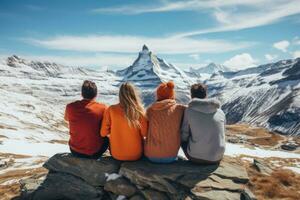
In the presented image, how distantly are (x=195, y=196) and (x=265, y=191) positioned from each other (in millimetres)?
5728

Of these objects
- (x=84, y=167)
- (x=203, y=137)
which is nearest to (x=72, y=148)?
(x=84, y=167)

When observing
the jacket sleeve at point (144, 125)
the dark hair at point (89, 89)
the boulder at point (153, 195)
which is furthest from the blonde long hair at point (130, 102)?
the boulder at point (153, 195)

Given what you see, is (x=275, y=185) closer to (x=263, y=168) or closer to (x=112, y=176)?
(x=263, y=168)

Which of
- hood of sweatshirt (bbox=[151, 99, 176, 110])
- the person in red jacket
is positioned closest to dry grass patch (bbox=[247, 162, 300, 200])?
hood of sweatshirt (bbox=[151, 99, 176, 110])

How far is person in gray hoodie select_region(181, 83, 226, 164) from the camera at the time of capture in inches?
612

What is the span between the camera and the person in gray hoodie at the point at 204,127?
15547mm

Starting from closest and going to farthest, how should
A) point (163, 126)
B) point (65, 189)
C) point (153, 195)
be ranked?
point (153, 195)
point (163, 126)
point (65, 189)

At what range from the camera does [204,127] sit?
51.0ft

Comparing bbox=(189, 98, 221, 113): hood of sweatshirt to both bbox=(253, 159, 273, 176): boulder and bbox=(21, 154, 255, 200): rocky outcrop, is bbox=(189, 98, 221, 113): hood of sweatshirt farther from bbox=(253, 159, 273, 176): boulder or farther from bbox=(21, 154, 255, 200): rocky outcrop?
bbox=(253, 159, 273, 176): boulder

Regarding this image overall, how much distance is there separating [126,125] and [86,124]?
2118mm

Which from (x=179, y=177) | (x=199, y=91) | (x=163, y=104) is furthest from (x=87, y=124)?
(x=199, y=91)

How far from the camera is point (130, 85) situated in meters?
15.3

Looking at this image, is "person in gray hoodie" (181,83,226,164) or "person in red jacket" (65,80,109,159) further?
"person in red jacket" (65,80,109,159)

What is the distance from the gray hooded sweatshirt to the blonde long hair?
214cm
